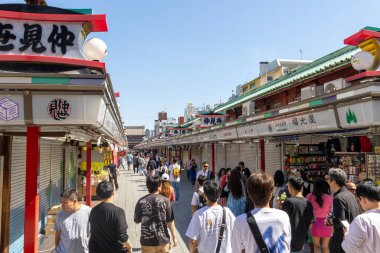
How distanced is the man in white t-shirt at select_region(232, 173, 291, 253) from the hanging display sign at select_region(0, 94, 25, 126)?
138 inches

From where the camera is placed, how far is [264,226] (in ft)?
10.5

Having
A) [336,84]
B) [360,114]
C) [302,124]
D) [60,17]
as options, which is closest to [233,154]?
[336,84]

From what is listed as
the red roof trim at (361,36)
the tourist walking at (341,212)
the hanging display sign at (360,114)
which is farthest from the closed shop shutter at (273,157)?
the tourist walking at (341,212)

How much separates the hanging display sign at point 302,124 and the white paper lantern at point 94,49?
4.76m

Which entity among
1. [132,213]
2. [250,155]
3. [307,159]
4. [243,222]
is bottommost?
[132,213]

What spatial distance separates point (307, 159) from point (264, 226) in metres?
11.4

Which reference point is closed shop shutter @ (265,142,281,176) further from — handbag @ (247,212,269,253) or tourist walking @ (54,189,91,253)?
handbag @ (247,212,269,253)

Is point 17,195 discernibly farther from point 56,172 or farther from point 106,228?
point 56,172

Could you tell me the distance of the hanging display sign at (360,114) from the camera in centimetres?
568

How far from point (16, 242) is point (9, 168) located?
1843 millimetres

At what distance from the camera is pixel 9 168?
6.96 meters

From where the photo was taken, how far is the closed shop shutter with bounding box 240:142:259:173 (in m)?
18.2

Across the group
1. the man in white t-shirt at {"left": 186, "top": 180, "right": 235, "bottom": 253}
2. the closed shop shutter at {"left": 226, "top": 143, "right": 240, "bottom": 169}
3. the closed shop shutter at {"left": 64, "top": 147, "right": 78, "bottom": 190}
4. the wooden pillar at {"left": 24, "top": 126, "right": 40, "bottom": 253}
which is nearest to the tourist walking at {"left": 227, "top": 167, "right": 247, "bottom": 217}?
the man in white t-shirt at {"left": 186, "top": 180, "right": 235, "bottom": 253}

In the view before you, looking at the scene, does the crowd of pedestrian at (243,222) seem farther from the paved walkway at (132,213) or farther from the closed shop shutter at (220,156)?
the closed shop shutter at (220,156)
